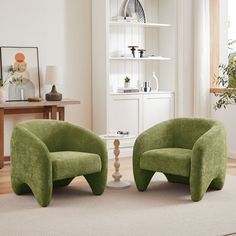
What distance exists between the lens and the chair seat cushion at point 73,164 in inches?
177

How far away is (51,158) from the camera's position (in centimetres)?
452

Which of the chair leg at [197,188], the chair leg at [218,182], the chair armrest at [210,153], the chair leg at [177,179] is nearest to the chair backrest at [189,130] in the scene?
the chair armrest at [210,153]

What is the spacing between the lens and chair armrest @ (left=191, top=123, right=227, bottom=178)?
180 inches

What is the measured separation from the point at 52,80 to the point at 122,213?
Answer: 2766mm

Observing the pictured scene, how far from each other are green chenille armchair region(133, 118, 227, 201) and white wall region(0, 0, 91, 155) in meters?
2.12

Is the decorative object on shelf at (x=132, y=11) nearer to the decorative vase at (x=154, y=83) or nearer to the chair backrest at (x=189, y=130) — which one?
the decorative vase at (x=154, y=83)

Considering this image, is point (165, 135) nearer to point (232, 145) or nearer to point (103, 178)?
point (103, 178)

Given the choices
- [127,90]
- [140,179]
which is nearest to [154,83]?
[127,90]

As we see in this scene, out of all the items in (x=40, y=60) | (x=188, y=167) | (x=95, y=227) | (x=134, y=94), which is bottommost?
(x=95, y=227)

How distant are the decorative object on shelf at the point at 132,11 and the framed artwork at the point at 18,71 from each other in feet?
4.43

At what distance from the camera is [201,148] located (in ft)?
15.0

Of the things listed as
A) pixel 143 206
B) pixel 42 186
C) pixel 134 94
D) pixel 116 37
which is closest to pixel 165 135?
pixel 143 206

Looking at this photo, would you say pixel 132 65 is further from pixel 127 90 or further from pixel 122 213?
pixel 122 213

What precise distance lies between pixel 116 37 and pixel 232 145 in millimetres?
2175
